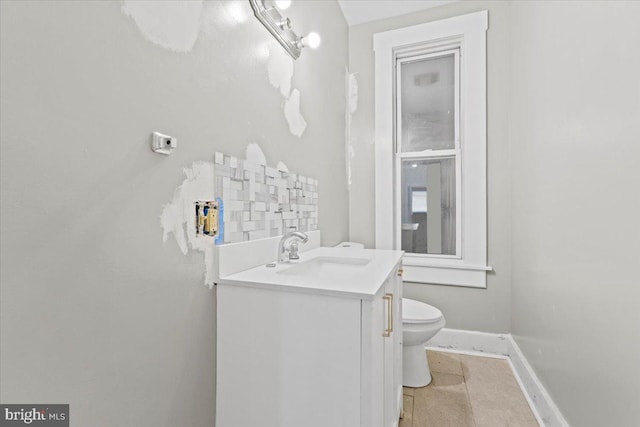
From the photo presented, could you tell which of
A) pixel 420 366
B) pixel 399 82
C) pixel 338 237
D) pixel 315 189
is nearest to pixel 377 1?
pixel 399 82

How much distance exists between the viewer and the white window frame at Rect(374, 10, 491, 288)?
91.4 inches

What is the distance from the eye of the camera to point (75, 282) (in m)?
0.63

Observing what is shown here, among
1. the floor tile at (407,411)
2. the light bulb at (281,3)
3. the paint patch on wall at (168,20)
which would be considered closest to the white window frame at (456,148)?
the floor tile at (407,411)

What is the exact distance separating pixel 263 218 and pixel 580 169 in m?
1.29

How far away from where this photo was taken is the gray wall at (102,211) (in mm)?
549

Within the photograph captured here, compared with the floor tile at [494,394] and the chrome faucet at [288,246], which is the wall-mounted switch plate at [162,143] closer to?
the chrome faucet at [288,246]

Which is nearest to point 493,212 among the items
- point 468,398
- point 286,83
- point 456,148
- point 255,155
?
point 456,148

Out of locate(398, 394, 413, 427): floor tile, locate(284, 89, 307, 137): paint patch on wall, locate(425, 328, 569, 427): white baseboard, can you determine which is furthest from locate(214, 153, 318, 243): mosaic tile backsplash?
locate(425, 328, 569, 427): white baseboard

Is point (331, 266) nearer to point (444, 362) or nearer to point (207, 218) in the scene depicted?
point (207, 218)

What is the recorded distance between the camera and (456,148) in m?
2.45

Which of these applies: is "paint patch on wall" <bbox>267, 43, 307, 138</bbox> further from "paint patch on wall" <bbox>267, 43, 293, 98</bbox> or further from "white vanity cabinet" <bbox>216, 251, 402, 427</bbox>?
"white vanity cabinet" <bbox>216, 251, 402, 427</bbox>

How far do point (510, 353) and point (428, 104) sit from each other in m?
2.00

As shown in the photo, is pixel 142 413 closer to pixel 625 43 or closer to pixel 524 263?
pixel 625 43

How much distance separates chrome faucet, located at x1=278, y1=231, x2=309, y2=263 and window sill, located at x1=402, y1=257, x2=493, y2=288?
1.42 m
